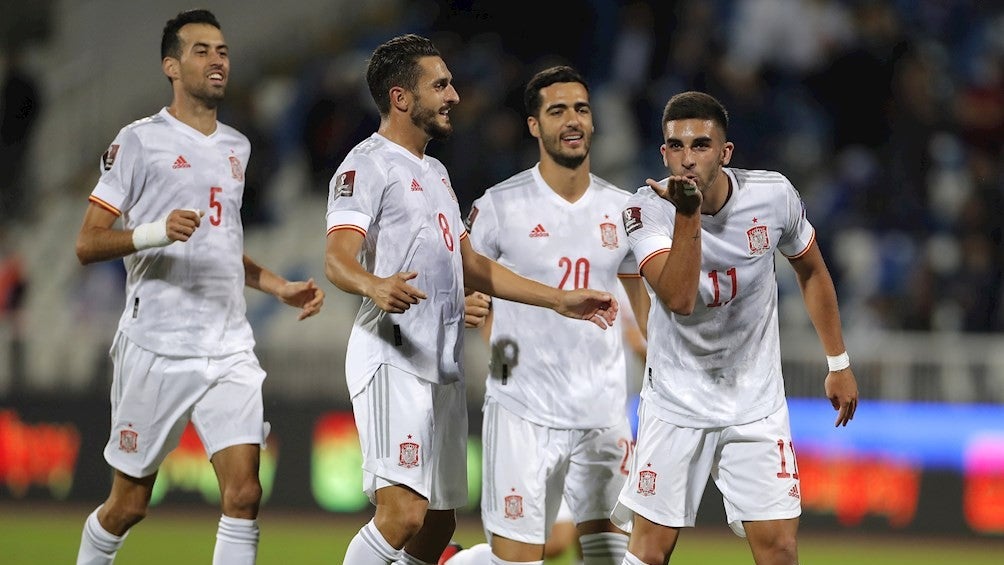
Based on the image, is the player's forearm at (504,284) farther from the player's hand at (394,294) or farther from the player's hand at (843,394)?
the player's hand at (843,394)

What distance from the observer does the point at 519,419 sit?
7.25 m

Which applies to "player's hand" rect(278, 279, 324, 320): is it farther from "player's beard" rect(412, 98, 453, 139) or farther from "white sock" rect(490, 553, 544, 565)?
"white sock" rect(490, 553, 544, 565)

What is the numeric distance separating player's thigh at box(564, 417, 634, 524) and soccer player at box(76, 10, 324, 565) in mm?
1548

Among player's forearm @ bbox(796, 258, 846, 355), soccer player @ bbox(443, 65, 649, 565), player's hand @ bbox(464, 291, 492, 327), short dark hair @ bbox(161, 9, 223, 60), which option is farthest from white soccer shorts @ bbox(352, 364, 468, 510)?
short dark hair @ bbox(161, 9, 223, 60)

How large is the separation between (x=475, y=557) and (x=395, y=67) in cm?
258

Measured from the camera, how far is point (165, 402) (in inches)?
280

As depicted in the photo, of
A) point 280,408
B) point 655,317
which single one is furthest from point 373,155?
point 280,408

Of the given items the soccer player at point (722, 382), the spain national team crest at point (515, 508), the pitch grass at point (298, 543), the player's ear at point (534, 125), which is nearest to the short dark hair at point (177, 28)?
the player's ear at point (534, 125)

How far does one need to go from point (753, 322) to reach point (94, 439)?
848cm

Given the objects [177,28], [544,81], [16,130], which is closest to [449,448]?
[544,81]

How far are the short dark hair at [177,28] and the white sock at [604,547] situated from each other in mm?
3245

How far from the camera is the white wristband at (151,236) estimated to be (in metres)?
6.64

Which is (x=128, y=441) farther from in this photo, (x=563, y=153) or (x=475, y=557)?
(x=563, y=153)

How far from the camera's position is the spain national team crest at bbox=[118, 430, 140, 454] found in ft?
23.4
